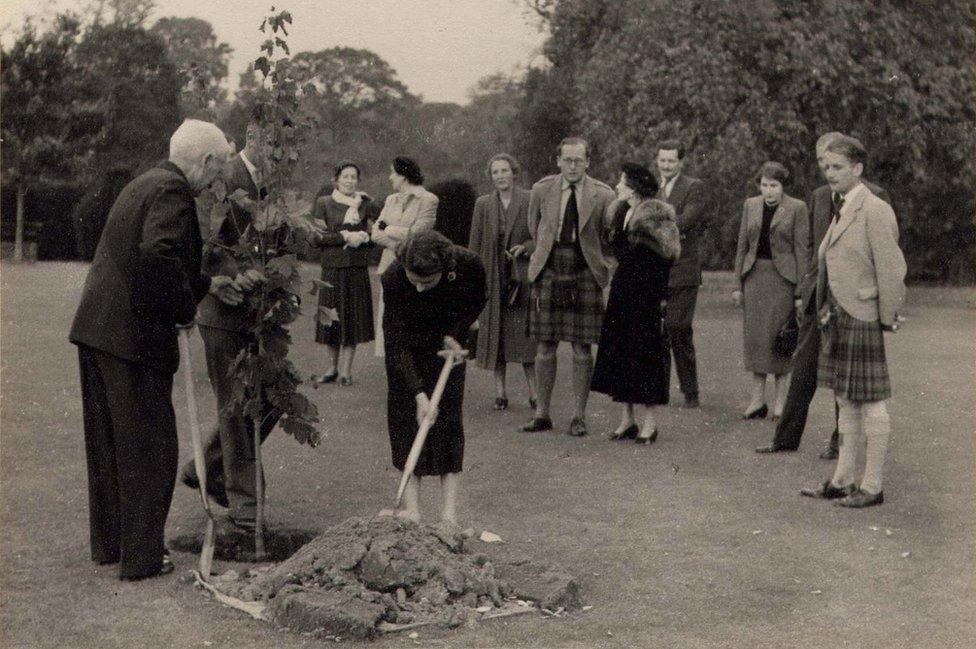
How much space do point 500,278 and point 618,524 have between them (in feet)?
14.8

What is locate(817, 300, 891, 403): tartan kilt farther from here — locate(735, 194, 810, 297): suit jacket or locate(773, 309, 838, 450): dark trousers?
locate(735, 194, 810, 297): suit jacket

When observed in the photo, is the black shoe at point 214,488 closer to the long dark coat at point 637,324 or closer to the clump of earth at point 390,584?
the clump of earth at point 390,584

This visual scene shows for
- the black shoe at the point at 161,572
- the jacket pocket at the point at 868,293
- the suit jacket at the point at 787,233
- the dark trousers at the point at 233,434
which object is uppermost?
the suit jacket at the point at 787,233

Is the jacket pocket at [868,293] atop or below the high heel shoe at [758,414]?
atop

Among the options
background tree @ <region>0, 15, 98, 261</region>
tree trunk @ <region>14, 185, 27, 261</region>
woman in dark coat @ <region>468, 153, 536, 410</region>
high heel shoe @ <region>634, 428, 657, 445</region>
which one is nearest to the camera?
high heel shoe @ <region>634, 428, 657, 445</region>

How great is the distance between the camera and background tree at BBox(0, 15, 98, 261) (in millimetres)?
32938

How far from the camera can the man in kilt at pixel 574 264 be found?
10219 millimetres

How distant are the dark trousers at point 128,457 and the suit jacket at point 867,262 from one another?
4.02 metres

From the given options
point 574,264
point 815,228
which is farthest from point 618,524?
point 574,264

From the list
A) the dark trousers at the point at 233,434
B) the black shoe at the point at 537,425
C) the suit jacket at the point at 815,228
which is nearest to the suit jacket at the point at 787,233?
the suit jacket at the point at 815,228

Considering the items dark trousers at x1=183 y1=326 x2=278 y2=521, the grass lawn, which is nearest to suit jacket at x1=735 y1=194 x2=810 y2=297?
the grass lawn

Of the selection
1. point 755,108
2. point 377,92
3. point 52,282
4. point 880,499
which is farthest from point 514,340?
point 52,282

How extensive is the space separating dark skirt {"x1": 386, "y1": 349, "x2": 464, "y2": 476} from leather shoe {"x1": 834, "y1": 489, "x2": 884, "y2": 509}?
8.32ft

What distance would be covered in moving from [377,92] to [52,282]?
815 centimetres
